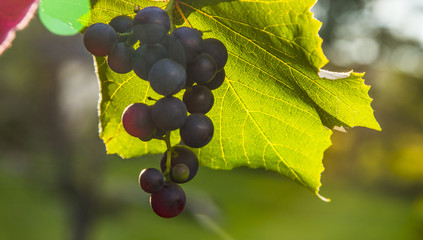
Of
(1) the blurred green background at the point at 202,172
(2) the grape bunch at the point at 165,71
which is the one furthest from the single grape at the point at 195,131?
(1) the blurred green background at the point at 202,172

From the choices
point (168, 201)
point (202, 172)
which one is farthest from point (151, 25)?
point (202, 172)

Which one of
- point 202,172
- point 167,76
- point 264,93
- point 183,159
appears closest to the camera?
point 167,76

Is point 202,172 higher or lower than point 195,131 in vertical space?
lower

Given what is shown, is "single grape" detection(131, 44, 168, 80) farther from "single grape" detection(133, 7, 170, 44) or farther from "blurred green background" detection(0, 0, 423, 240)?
"blurred green background" detection(0, 0, 423, 240)

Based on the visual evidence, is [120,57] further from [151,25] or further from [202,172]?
[202,172]

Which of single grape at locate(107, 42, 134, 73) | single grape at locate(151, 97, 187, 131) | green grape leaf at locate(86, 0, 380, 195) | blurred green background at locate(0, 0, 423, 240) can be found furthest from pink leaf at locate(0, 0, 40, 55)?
blurred green background at locate(0, 0, 423, 240)

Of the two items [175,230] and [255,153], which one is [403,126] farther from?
[255,153]

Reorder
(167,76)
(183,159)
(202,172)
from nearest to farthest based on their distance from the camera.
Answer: (167,76)
(183,159)
(202,172)
